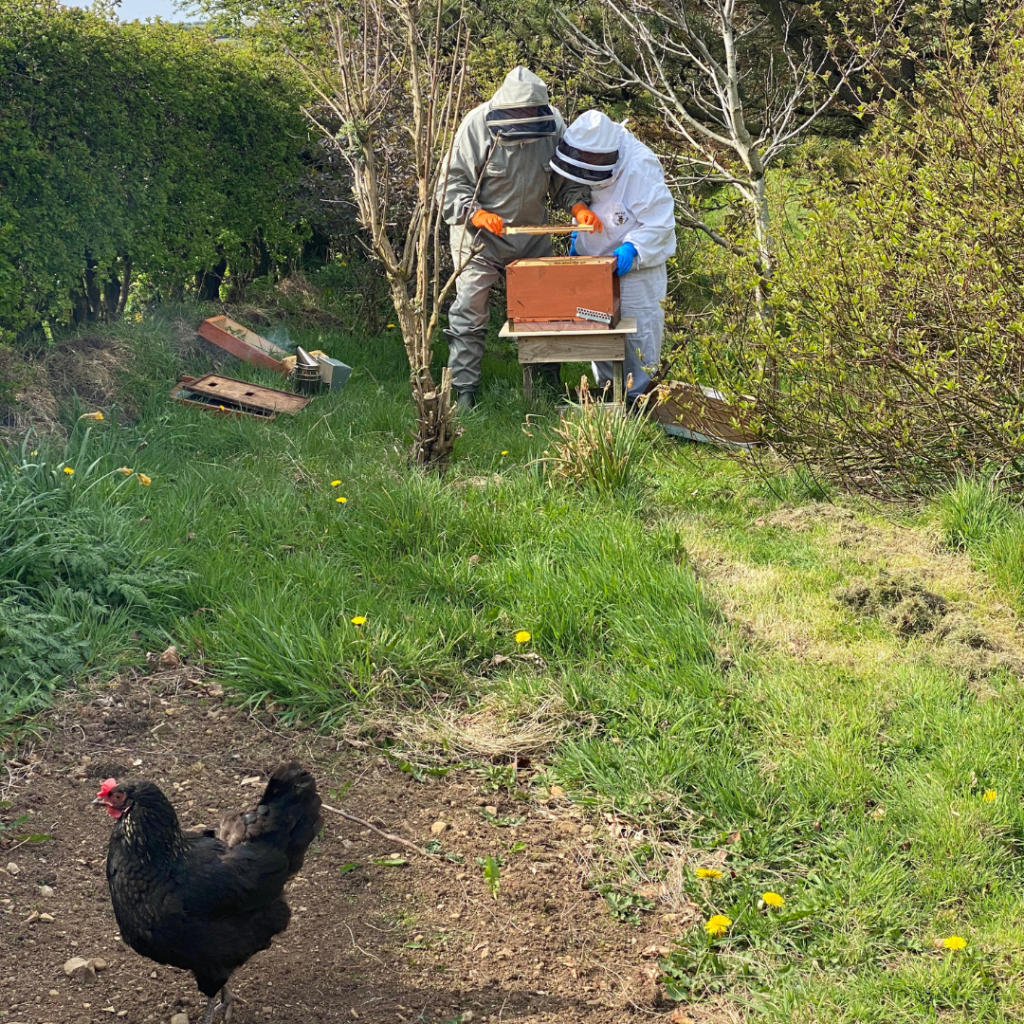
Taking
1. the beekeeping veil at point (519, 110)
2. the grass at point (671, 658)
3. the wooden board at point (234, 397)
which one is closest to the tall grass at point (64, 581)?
the grass at point (671, 658)

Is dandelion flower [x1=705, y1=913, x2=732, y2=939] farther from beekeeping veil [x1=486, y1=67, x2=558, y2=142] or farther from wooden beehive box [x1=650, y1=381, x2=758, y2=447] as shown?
beekeeping veil [x1=486, y1=67, x2=558, y2=142]

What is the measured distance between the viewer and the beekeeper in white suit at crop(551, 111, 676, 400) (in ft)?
22.8

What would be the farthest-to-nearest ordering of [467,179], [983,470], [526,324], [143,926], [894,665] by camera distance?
1. [467,179]
2. [526,324]
3. [983,470]
4. [894,665]
5. [143,926]

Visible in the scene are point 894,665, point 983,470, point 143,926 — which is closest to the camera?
point 143,926

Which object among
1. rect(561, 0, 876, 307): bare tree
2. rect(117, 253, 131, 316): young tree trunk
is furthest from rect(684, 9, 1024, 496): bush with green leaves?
rect(117, 253, 131, 316): young tree trunk

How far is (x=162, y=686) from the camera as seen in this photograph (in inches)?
168

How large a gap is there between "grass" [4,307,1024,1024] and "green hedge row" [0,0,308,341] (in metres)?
1.47

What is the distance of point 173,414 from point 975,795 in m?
5.05

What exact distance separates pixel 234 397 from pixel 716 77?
13.9ft

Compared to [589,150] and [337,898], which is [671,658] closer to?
[337,898]

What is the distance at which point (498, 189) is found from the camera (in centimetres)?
737

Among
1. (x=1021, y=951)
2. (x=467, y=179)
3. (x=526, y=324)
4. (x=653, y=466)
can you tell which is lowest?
(x=1021, y=951)

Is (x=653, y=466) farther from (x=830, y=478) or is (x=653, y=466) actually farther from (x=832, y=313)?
(x=832, y=313)

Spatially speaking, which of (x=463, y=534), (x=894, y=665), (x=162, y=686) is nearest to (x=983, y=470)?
(x=894, y=665)
